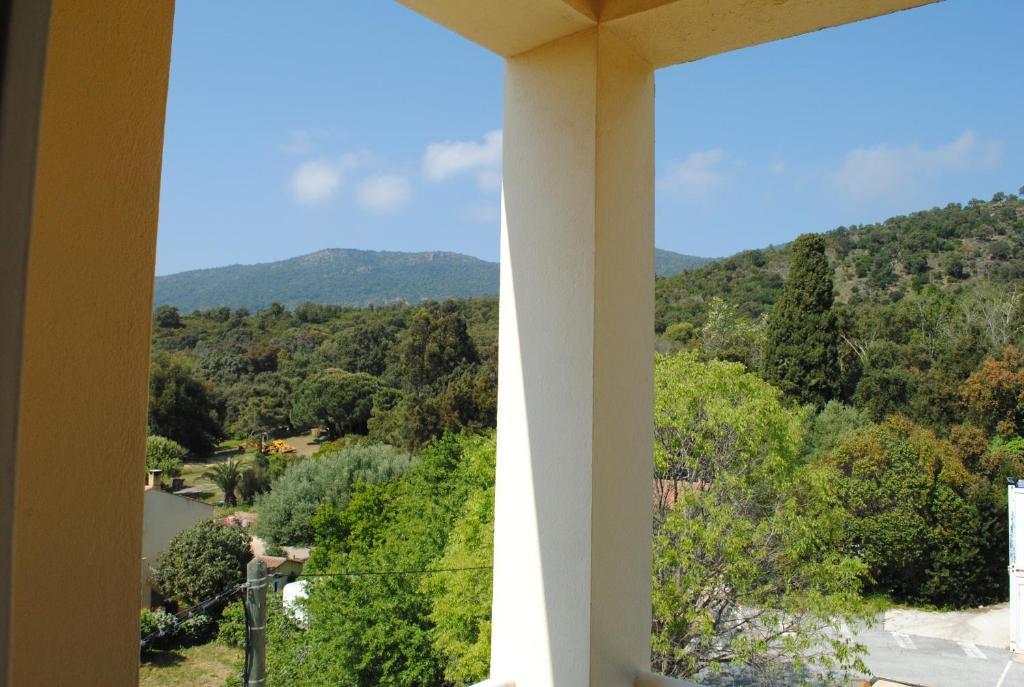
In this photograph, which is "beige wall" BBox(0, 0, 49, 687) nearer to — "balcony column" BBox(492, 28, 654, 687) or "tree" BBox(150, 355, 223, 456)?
"balcony column" BBox(492, 28, 654, 687)

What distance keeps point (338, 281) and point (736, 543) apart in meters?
5.09

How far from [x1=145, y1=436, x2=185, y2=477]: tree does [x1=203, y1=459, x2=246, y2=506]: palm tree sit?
0.34 meters

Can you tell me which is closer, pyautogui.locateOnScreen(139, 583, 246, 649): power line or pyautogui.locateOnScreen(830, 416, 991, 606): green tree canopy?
pyautogui.locateOnScreen(139, 583, 246, 649): power line

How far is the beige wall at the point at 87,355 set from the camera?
567mm

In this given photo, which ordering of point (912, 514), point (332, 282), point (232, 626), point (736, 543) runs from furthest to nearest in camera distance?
point (332, 282), point (912, 514), point (736, 543), point (232, 626)

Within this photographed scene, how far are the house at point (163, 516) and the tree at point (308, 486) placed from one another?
0.61m

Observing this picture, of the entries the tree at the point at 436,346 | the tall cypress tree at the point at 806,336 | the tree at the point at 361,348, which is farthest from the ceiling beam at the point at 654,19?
the tall cypress tree at the point at 806,336

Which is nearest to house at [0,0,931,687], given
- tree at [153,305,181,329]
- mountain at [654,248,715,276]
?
tree at [153,305,181,329]

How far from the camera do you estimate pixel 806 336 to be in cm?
771

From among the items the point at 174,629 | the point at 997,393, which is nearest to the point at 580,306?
the point at 174,629

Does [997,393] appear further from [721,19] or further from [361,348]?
[721,19]

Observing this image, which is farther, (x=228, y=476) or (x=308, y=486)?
(x=308, y=486)

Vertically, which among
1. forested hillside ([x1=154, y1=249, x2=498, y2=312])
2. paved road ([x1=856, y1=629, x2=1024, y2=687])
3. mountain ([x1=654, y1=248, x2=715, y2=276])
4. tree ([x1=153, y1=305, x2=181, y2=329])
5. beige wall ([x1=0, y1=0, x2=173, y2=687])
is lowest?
paved road ([x1=856, y1=629, x2=1024, y2=687])

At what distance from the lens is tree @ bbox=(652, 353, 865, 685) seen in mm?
6551
